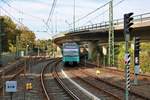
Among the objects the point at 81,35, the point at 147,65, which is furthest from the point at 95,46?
the point at 147,65

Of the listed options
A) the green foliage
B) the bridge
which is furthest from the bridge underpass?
the green foliage

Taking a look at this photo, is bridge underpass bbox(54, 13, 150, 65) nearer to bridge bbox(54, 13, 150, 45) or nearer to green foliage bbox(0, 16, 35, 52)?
bridge bbox(54, 13, 150, 45)

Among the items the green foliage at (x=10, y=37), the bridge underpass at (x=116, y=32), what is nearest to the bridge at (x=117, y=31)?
the bridge underpass at (x=116, y=32)

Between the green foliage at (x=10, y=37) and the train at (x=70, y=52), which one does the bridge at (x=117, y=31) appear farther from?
the green foliage at (x=10, y=37)

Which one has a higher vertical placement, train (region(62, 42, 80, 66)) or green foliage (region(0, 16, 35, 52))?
green foliage (region(0, 16, 35, 52))

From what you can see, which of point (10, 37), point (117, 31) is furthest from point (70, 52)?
point (10, 37)

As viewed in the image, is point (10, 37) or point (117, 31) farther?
point (10, 37)

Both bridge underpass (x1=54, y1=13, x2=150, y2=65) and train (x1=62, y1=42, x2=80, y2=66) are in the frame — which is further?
train (x1=62, y1=42, x2=80, y2=66)

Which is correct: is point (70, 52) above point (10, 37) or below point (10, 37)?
below

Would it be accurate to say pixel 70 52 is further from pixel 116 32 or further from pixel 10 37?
pixel 10 37

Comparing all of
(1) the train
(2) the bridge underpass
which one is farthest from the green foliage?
(1) the train

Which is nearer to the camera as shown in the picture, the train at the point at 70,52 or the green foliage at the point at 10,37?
the train at the point at 70,52

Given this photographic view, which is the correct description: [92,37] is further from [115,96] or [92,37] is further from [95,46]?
[115,96]

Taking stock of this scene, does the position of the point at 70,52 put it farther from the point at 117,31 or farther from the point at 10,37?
the point at 10,37
